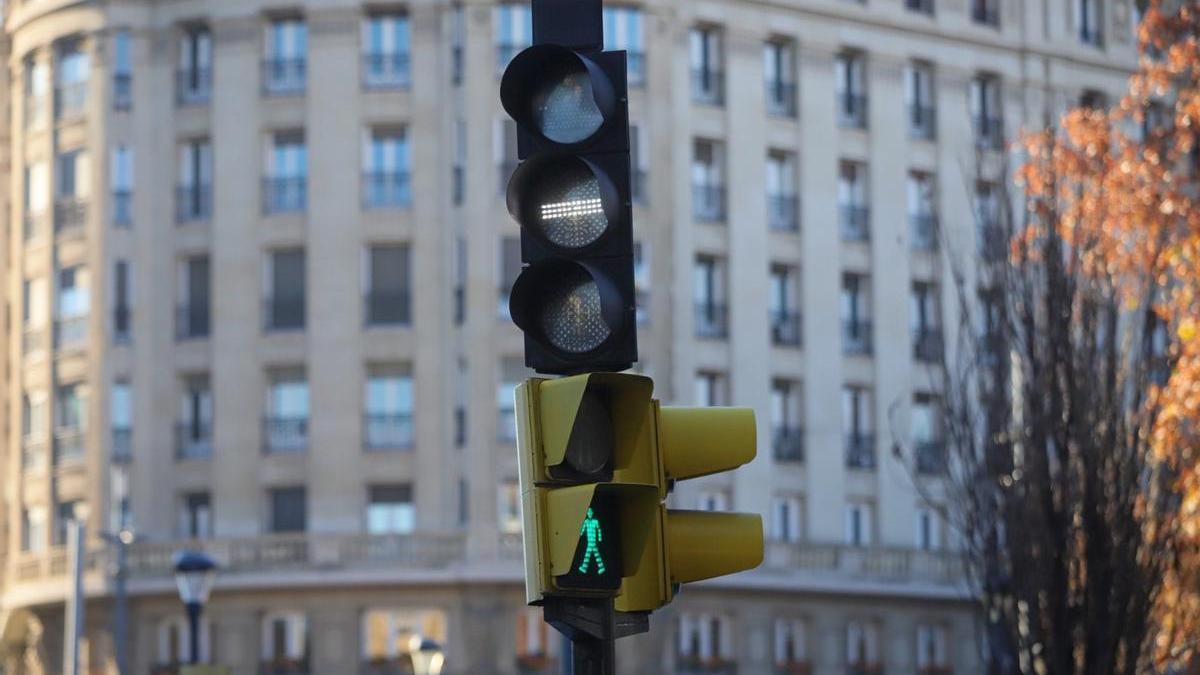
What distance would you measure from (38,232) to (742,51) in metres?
15.7

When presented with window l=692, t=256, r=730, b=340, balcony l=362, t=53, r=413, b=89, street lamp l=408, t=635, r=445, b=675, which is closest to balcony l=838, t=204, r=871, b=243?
window l=692, t=256, r=730, b=340

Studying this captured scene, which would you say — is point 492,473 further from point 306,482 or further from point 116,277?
point 116,277

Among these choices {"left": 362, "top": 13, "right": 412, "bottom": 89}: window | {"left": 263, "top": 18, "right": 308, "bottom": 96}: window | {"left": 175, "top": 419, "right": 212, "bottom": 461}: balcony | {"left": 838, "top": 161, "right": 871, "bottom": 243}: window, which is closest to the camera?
{"left": 362, "top": 13, "right": 412, "bottom": 89}: window

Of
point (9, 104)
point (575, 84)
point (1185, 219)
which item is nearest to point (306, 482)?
point (9, 104)

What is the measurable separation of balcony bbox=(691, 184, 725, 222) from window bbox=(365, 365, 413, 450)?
723cm

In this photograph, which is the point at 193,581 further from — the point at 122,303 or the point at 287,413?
the point at 122,303

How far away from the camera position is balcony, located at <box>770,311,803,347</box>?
185 ft

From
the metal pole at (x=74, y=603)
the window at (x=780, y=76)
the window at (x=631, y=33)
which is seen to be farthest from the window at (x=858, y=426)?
the metal pole at (x=74, y=603)

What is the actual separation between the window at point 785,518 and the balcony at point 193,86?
14864 millimetres

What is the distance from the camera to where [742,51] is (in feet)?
184

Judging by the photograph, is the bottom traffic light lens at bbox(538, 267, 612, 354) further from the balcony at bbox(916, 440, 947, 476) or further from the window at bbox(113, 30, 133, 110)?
the balcony at bbox(916, 440, 947, 476)

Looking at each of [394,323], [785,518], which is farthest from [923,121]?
[394,323]

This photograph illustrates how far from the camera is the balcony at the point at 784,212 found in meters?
56.7

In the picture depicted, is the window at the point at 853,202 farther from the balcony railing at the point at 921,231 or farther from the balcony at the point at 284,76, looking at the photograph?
the balcony at the point at 284,76
